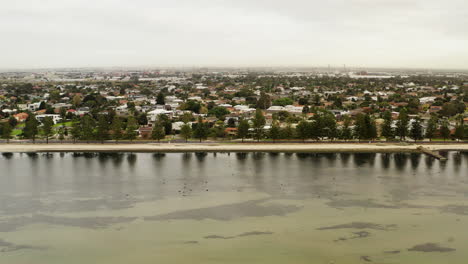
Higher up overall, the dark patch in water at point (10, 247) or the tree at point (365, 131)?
the tree at point (365, 131)

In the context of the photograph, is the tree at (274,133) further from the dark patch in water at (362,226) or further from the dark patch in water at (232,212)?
the dark patch in water at (362,226)

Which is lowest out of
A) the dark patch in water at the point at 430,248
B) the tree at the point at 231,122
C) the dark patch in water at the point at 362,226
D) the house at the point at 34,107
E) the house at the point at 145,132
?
the dark patch in water at the point at 430,248

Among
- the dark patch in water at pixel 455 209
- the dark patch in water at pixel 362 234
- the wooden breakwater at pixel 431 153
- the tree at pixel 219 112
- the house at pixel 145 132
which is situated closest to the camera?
the dark patch in water at pixel 362 234

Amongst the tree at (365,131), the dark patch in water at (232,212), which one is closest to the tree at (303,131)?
the tree at (365,131)

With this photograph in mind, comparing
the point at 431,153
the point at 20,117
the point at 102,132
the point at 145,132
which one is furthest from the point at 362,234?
the point at 20,117

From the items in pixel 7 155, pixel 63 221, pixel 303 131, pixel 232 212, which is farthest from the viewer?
pixel 303 131

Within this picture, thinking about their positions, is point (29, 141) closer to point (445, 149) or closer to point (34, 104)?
point (34, 104)

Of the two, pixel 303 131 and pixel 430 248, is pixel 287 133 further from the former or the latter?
pixel 430 248
